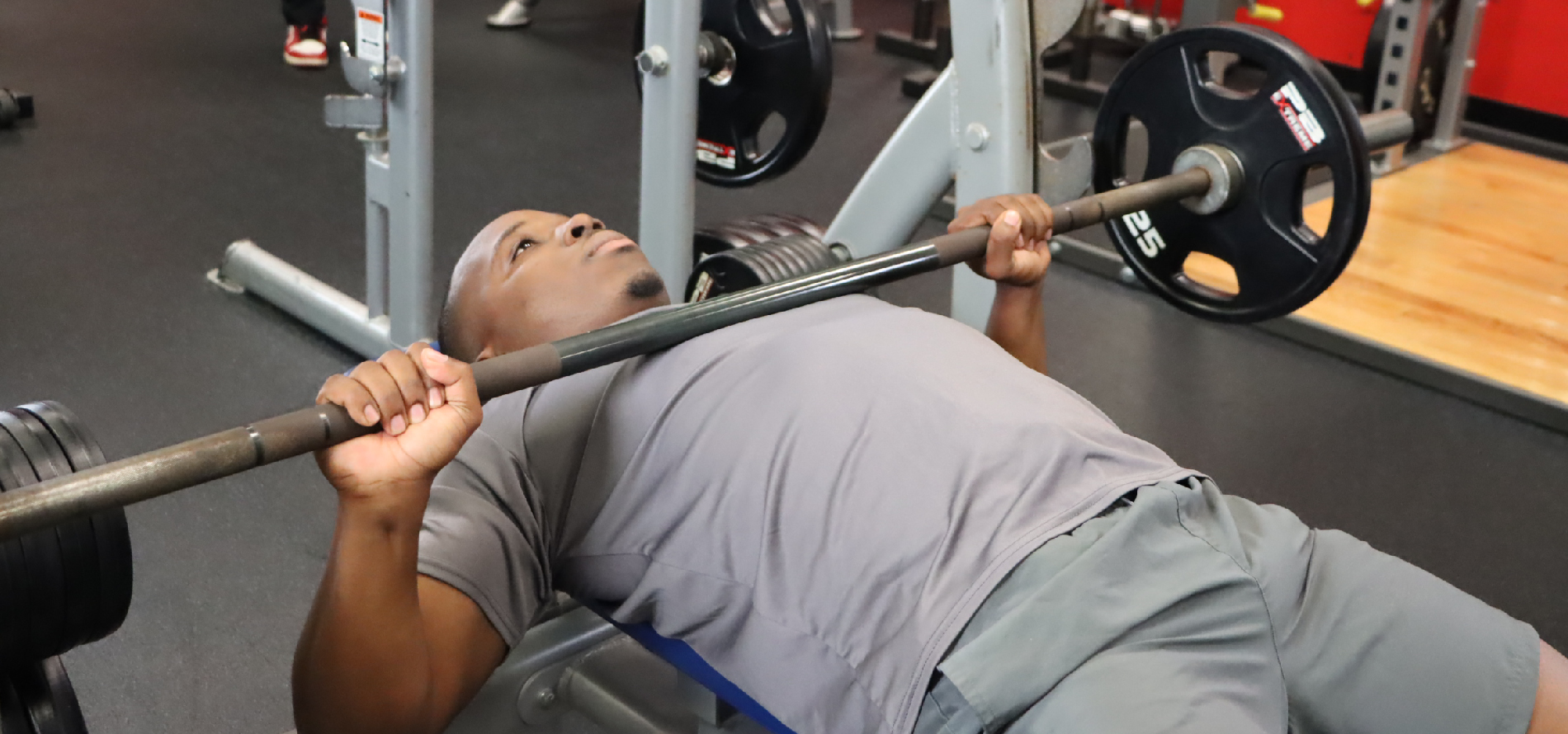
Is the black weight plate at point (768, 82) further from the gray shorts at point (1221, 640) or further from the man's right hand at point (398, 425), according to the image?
the man's right hand at point (398, 425)

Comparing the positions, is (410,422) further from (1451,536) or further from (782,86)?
(1451,536)

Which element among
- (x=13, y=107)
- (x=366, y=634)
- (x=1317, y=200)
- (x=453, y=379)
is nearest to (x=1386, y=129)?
(x=453, y=379)

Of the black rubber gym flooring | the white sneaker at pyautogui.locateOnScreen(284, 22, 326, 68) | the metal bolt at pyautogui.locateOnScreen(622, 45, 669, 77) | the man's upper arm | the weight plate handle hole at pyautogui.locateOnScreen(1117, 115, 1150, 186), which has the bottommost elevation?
the black rubber gym flooring

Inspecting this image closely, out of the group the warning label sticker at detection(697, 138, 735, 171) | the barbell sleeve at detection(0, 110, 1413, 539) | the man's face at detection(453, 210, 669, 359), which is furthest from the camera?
the warning label sticker at detection(697, 138, 735, 171)

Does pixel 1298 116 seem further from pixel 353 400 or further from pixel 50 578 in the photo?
pixel 50 578

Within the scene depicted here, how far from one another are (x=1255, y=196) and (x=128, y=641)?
1.60 metres

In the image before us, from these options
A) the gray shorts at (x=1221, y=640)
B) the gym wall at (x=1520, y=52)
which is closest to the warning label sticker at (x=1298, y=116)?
the gray shorts at (x=1221, y=640)

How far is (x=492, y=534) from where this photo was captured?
1158 millimetres

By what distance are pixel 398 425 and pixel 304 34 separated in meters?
4.07

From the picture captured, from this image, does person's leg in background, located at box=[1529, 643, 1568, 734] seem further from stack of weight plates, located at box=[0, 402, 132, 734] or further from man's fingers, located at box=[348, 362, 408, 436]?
stack of weight plates, located at box=[0, 402, 132, 734]

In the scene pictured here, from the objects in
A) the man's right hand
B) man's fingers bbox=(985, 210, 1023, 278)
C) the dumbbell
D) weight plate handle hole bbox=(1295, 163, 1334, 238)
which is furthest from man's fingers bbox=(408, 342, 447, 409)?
the dumbbell

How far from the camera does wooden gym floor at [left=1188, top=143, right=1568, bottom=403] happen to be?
115 inches

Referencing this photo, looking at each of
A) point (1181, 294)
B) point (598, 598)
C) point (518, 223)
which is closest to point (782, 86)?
point (1181, 294)

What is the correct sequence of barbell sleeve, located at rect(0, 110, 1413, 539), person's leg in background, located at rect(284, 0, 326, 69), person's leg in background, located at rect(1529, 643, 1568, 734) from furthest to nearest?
1. person's leg in background, located at rect(284, 0, 326, 69)
2. person's leg in background, located at rect(1529, 643, 1568, 734)
3. barbell sleeve, located at rect(0, 110, 1413, 539)
